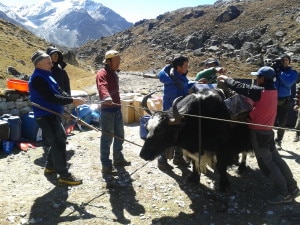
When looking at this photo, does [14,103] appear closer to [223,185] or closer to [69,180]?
[69,180]

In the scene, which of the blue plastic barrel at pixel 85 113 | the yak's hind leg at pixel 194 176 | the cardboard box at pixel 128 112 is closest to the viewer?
the yak's hind leg at pixel 194 176

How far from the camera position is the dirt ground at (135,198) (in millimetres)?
4531

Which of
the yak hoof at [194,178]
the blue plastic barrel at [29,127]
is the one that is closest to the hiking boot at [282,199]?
the yak hoof at [194,178]

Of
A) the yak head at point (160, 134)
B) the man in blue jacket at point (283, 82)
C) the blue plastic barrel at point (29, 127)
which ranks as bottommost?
the blue plastic barrel at point (29, 127)

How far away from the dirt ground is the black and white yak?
0.47 m

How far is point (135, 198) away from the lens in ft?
16.8

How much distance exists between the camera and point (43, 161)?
655 centimetres

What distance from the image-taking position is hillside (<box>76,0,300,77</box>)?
3909cm

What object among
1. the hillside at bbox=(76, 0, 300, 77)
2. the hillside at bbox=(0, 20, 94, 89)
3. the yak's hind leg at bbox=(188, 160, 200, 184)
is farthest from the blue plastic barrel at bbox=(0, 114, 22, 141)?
the hillside at bbox=(76, 0, 300, 77)

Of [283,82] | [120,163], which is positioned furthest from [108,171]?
[283,82]

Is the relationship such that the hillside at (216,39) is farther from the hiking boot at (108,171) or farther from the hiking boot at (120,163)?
the hiking boot at (108,171)

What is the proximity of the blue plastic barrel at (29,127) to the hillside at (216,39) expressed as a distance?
25.5 meters

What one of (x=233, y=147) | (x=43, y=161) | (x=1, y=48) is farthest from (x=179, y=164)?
(x=1, y=48)

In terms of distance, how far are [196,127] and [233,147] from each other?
0.87m
